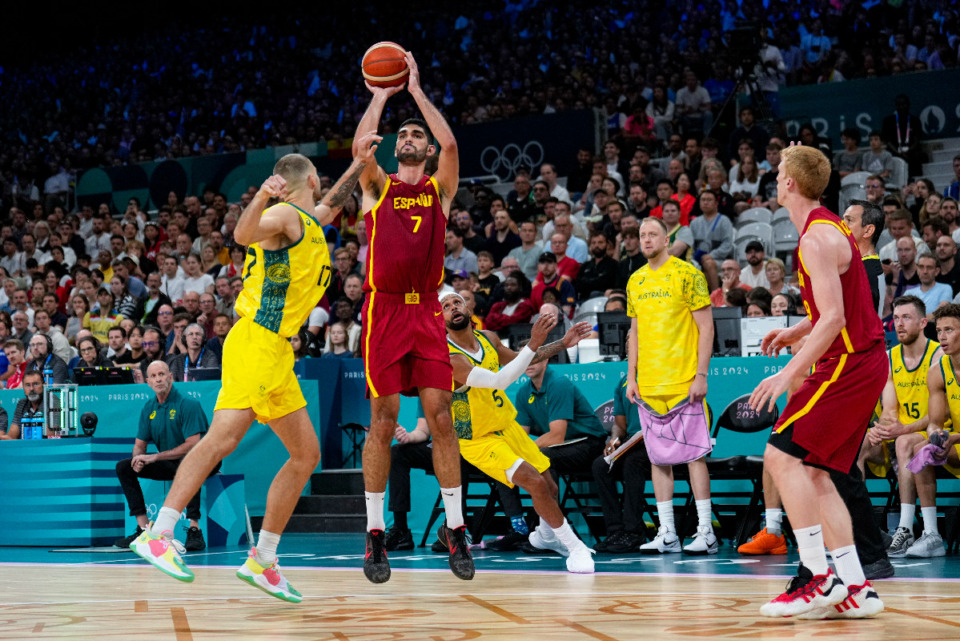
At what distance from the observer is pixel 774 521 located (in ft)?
27.1

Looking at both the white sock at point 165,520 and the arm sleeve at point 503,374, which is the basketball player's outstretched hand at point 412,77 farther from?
the white sock at point 165,520

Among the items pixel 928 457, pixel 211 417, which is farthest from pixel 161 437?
pixel 928 457

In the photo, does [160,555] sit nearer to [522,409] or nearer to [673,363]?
[673,363]

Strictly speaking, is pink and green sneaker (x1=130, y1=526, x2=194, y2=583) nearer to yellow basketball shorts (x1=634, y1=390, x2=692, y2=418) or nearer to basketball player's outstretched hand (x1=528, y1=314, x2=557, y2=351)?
basketball player's outstretched hand (x1=528, y1=314, x2=557, y2=351)

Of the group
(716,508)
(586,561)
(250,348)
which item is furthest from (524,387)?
(250,348)

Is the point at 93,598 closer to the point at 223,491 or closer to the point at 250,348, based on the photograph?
the point at 250,348

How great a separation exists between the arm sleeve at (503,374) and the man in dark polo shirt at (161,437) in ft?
13.6

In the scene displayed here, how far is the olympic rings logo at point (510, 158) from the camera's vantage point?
1714cm

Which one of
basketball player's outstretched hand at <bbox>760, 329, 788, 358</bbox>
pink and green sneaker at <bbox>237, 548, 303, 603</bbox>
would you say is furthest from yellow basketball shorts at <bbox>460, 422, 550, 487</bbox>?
basketball player's outstretched hand at <bbox>760, 329, 788, 358</bbox>

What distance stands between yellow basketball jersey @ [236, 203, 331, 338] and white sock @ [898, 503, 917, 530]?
457 centimetres

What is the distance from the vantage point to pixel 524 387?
9578 mm

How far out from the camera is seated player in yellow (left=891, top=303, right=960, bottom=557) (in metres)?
7.96

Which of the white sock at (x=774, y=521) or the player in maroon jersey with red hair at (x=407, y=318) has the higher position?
the player in maroon jersey with red hair at (x=407, y=318)

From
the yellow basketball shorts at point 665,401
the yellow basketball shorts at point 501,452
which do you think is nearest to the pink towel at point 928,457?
the yellow basketball shorts at point 665,401
